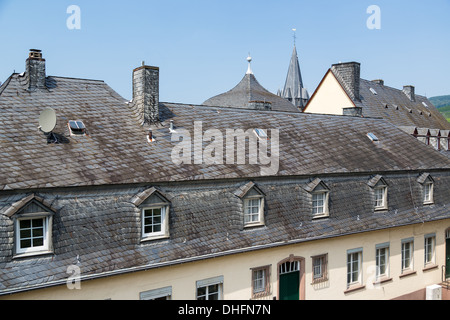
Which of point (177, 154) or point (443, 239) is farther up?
point (177, 154)

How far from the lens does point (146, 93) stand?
18.4 m

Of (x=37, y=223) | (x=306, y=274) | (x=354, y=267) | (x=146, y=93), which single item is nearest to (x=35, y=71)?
(x=146, y=93)

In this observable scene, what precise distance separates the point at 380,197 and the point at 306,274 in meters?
5.49

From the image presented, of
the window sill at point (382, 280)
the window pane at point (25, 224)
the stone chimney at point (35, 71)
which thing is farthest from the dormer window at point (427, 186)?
the window pane at point (25, 224)

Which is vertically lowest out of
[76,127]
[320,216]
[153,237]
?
[153,237]

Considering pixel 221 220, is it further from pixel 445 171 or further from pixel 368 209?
pixel 445 171

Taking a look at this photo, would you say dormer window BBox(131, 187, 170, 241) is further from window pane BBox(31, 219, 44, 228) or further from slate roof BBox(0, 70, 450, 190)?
window pane BBox(31, 219, 44, 228)

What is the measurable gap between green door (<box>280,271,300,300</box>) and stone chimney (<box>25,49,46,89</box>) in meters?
11.3

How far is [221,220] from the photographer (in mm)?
15594

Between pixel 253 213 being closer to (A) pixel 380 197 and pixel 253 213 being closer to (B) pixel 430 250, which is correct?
(A) pixel 380 197

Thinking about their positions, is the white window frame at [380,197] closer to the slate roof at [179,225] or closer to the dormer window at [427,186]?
the slate roof at [179,225]

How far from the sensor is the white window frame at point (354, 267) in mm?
19109

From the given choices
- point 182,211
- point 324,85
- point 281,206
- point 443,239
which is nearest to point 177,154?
point 182,211

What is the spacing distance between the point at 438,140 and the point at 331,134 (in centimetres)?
1393
